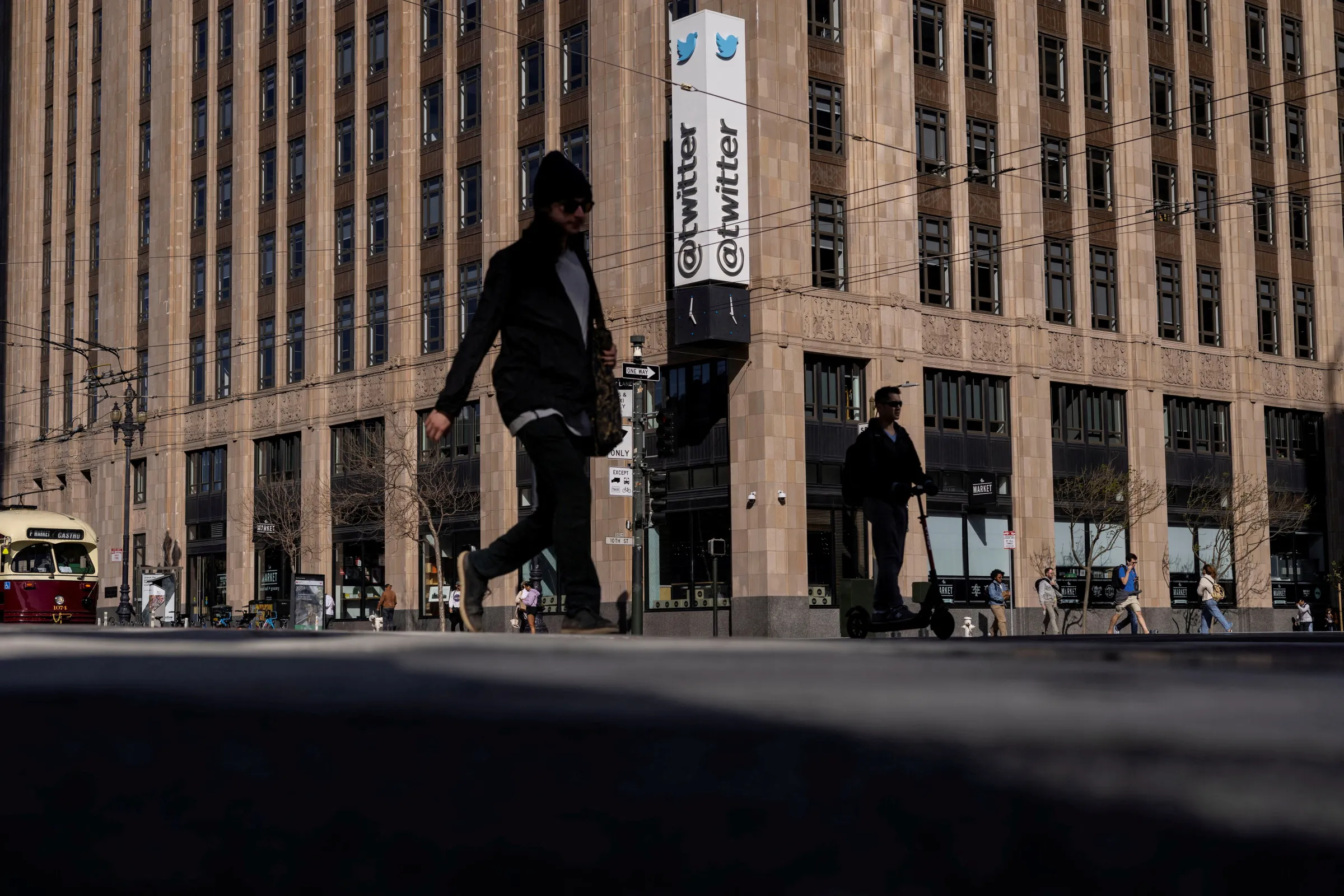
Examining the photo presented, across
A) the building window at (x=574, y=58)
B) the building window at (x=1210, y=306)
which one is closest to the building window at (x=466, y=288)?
the building window at (x=574, y=58)

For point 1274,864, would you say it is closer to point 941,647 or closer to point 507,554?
point 941,647

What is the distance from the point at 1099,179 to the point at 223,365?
3034cm

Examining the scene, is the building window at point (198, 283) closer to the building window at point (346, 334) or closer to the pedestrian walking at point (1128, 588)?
the building window at point (346, 334)

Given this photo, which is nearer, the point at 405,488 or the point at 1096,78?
the point at 405,488

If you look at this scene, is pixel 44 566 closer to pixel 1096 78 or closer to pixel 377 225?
pixel 377 225

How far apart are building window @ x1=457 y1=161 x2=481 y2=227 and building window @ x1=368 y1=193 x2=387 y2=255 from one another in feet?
11.6

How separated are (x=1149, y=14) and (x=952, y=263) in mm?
11757

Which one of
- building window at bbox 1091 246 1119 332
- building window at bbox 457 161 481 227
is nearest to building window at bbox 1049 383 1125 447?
building window at bbox 1091 246 1119 332

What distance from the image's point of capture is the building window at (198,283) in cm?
5603

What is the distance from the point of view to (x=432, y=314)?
46.8 metres

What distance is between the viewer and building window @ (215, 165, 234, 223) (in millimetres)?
55062

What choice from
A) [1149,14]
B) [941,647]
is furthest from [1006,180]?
[941,647]

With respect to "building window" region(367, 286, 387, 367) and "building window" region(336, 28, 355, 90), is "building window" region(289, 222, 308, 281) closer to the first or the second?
"building window" region(367, 286, 387, 367)

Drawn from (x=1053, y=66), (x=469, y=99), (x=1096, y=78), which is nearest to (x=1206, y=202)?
(x=1096, y=78)
